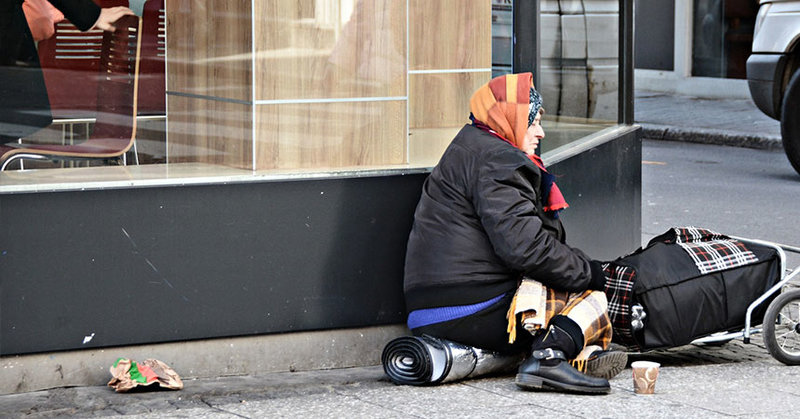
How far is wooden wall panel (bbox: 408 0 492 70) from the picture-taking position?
570cm

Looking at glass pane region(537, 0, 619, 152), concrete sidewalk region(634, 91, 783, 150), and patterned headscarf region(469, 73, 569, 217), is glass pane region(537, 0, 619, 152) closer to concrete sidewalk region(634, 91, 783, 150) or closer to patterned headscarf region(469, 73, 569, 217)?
patterned headscarf region(469, 73, 569, 217)

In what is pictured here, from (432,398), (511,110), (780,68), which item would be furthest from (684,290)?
(780,68)

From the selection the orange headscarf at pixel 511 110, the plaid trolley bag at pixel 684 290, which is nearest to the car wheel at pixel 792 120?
the plaid trolley bag at pixel 684 290

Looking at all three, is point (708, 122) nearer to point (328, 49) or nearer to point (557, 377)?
point (328, 49)

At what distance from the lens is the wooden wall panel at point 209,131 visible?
17.2ft

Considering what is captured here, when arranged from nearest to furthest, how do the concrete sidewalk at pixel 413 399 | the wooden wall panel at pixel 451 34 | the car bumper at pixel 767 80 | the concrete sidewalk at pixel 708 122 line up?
the concrete sidewalk at pixel 413 399 → the wooden wall panel at pixel 451 34 → the car bumper at pixel 767 80 → the concrete sidewalk at pixel 708 122

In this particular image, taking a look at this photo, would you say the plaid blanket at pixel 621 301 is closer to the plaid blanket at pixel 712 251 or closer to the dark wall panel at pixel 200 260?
the plaid blanket at pixel 712 251

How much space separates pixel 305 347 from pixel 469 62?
4.98ft

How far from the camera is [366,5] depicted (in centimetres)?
541

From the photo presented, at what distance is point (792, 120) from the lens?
36.4ft

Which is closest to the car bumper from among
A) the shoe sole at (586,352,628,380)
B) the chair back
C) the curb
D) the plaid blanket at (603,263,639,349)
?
the curb

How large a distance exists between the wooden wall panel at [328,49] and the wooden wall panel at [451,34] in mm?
182

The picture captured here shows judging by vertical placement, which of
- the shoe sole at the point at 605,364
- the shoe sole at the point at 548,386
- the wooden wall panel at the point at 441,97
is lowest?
the shoe sole at the point at 548,386

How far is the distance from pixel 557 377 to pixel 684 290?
0.75 metres
